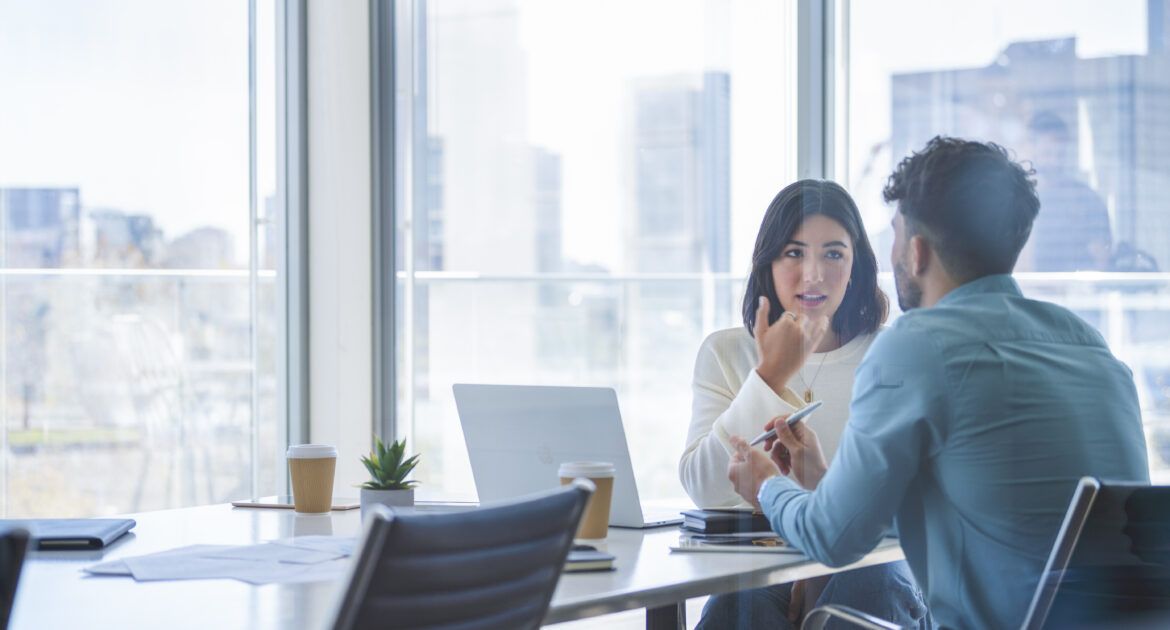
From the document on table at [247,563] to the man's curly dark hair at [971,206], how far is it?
987mm

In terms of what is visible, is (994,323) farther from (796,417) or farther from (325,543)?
(325,543)

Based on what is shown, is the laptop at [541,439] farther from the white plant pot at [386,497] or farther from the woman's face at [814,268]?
the woman's face at [814,268]

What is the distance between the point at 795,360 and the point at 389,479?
2.64ft

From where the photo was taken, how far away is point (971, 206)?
1823 millimetres

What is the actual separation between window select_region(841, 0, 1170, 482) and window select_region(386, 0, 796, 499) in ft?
6.16

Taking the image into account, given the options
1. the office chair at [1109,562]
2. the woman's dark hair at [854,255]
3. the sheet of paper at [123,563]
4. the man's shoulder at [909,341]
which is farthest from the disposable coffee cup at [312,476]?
the office chair at [1109,562]

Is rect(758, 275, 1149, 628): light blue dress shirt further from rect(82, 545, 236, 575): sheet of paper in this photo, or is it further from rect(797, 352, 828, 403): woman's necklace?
rect(82, 545, 236, 575): sheet of paper

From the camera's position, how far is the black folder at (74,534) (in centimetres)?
197

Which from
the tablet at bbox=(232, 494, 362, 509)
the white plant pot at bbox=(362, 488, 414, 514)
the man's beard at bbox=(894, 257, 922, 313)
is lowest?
the tablet at bbox=(232, 494, 362, 509)

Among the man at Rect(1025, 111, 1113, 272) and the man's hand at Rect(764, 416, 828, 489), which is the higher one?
the man at Rect(1025, 111, 1113, 272)

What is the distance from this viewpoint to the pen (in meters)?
2.14

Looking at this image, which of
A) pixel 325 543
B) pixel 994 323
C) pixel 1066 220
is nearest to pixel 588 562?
pixel 325 543

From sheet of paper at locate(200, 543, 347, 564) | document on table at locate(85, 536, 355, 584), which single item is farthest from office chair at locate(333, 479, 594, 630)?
sheet of paper at locate(200, 543, 347, 564)

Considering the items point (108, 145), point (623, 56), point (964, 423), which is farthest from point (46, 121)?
point (964, 423)
